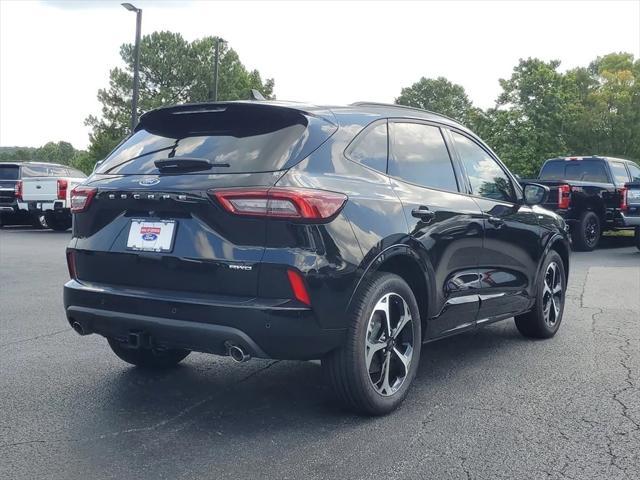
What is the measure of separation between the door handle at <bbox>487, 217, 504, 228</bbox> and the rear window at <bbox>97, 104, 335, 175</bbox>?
1.73 meters

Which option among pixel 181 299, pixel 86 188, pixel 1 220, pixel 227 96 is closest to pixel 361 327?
pixel 181 299

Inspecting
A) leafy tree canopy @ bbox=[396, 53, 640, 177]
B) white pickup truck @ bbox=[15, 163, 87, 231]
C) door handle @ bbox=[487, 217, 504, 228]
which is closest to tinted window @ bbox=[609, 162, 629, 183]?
door handle @ bbox=[487, 217, 504, 228]

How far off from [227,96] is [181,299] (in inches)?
2447

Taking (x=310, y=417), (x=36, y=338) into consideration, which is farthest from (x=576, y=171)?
(x=310, y=417)

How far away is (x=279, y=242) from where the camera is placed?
3863 mm

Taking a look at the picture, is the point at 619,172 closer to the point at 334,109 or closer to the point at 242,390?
the point at 334,109

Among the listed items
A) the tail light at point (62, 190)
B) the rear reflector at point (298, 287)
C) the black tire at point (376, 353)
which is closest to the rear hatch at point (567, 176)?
the tail light at point (62, 190)

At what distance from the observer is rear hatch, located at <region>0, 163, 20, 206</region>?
2061 cm

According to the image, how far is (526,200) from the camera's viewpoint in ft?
20.6

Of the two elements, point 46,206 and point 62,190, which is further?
point 46,206

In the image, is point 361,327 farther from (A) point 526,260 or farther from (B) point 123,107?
(B) point 123,107

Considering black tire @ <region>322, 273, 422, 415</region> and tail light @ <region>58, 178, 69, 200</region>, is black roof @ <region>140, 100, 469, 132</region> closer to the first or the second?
black tire @ <region>322, 273, 422, 415</region>

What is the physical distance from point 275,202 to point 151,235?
751mm

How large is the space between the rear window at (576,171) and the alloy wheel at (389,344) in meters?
13.1
